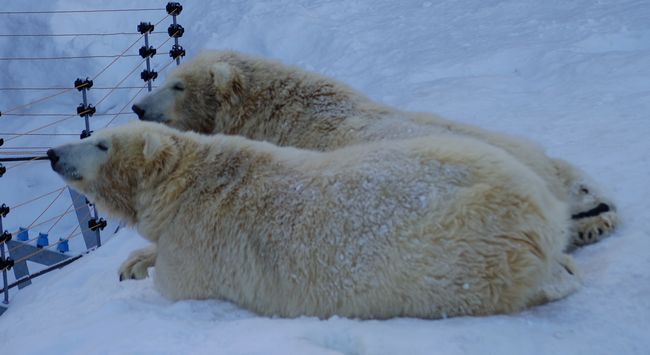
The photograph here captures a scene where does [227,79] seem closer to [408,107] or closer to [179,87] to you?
[179,87]

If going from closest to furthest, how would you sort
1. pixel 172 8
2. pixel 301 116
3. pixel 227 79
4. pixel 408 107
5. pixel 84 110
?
pixel 301 116 < pixel 227 79 < pixel 408 107 < pixel 84 110 < pixel 172 8

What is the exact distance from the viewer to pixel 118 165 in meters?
3.66

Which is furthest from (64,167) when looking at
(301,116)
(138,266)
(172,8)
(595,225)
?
(172,8)

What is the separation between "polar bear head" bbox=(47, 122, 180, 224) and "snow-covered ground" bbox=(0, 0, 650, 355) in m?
0.46

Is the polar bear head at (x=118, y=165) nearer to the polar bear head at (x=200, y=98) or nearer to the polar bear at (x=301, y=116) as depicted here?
the polar bear at (x=301, y=116)

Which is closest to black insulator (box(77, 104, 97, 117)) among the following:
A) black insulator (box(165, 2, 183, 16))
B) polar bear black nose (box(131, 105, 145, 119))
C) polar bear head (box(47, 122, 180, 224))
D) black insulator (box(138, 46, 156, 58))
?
black insulator (box(138, 46, 156, 58))

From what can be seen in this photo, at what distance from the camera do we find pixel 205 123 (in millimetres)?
5051

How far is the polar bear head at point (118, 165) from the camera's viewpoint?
3.62m

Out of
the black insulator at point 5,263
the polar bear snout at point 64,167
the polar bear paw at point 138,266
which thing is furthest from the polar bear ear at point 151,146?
the black insulator at point 5,263

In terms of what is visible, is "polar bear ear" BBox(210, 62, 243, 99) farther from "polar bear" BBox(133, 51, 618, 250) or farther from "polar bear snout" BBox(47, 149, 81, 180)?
"polar bear snout" BBox(47, 149, 81, 180)

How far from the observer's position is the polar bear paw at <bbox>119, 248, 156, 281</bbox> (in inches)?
152

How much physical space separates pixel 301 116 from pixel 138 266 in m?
1.43

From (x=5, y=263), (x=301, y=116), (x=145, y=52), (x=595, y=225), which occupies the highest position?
(x=145, y=52)

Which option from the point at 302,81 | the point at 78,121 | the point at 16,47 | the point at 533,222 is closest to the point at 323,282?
the point at 533,222
